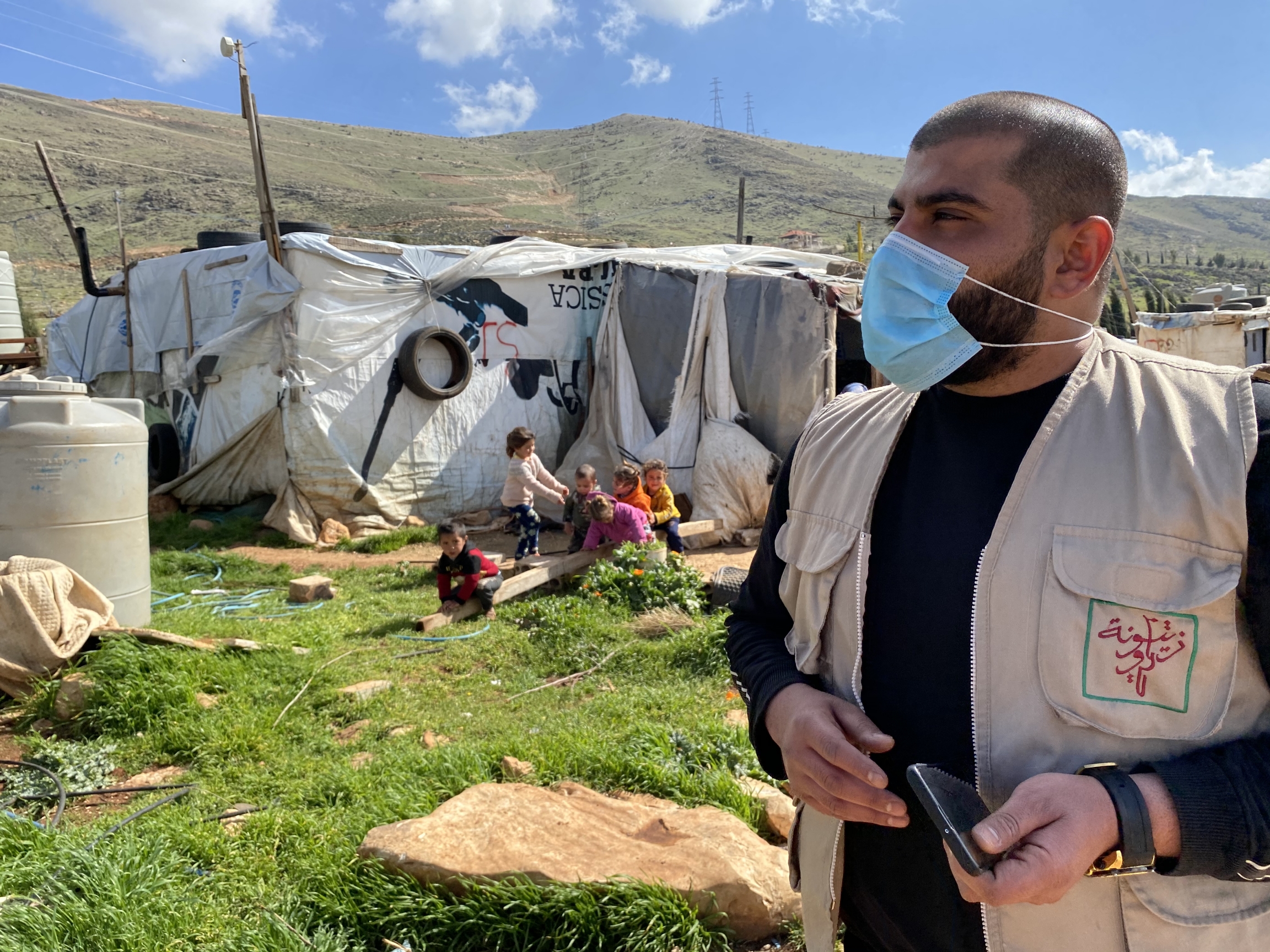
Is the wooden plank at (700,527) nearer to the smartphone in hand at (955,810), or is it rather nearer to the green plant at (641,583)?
A: the green plant at (641,583)

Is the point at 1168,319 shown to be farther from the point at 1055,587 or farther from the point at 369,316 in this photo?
the point at 1055,587

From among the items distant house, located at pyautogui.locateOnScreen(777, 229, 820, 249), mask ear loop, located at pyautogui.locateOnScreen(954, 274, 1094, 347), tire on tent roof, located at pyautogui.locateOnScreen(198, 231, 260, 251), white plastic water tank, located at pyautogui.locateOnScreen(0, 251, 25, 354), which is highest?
distant house, located at pyautogui.locateOnScreen(777, 229, 820, 249)

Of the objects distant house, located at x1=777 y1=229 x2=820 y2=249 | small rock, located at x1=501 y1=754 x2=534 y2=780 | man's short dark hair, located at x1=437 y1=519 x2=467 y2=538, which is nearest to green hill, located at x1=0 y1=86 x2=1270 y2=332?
distant house, located at x1=777 y1=229 x2=820 y2=249

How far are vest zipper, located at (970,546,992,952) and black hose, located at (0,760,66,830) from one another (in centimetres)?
352

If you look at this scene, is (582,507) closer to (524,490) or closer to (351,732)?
(524,490)

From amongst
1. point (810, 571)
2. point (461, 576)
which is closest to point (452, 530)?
point (461, 576)

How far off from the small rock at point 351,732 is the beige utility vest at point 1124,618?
3764 millimetres

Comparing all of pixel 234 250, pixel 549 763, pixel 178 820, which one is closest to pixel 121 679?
pixel 178 820

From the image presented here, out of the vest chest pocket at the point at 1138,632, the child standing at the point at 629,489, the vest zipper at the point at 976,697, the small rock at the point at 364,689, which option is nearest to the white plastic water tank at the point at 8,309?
the child standing at the point at 629,489

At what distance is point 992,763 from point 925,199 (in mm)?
885

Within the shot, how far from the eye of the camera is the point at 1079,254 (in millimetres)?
1303

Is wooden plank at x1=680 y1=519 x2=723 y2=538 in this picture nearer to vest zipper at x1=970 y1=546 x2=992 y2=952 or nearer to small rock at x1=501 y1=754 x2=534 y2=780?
small rock at x1=501 y1=754 x2=534 y2=780

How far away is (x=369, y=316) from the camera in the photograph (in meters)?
10.2

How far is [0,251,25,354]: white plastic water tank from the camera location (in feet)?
46.5
